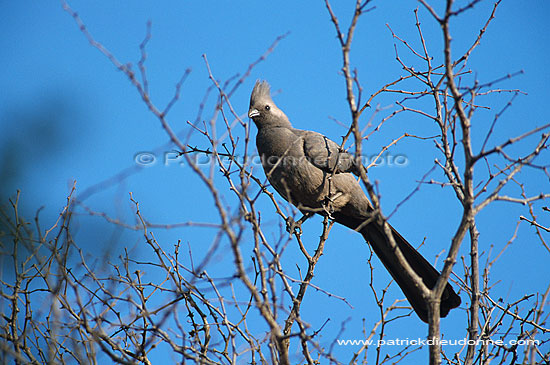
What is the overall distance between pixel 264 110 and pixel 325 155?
3.31ft

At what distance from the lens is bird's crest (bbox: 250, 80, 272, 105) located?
236 inches

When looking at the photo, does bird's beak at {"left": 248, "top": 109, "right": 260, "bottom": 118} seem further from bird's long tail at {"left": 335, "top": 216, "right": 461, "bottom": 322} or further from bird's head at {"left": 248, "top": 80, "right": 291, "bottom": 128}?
bird's long tail at {"left": 335, "top": 216, "right": 461, "bottom": 322}

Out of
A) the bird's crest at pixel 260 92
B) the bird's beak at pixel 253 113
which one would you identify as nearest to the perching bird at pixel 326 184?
the bird's beak at pixel 253 113

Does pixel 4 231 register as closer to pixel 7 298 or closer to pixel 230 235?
pixel 7 298

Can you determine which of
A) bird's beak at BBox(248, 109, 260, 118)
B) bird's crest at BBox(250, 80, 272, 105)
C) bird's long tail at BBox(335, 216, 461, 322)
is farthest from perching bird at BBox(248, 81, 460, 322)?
bird's crest at BBox(250, 80, 272, 105)

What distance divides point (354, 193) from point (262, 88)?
161cm

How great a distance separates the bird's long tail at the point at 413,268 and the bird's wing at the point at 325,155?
0.64 m

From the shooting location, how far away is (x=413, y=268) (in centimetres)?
501

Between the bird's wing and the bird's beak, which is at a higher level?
the bird's beak

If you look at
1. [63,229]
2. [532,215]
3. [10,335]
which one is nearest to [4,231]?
[63,229]

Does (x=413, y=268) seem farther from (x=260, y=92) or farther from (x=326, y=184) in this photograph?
(x=260, y=92)

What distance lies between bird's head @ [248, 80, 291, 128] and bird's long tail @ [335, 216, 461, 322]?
1513 mm

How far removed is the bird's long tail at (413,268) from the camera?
4.54 metres

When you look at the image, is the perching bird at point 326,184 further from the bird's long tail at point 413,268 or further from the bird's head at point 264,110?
the bird's head at point 264,110
